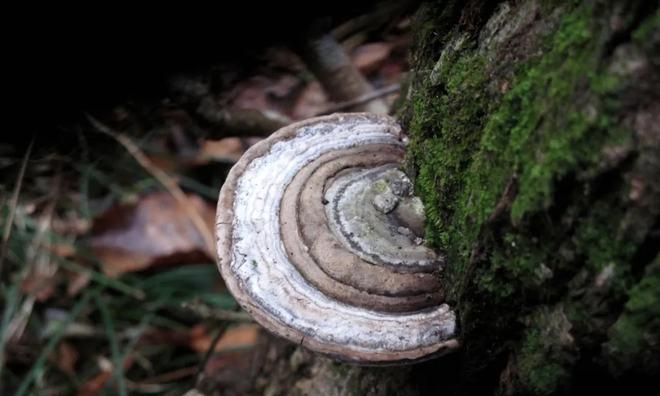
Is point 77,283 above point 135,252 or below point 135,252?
below

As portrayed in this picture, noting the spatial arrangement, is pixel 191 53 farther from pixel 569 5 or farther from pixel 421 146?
pixel 569 5

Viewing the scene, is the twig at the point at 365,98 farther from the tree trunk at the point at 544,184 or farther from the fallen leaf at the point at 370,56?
the tree trunk at the point at 544,184

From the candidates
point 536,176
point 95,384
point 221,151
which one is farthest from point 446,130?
point 95,384

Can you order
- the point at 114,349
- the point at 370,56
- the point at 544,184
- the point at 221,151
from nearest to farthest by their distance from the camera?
the point at 544,184, the point at 114,349, the point at 370,56, the point at 221,151

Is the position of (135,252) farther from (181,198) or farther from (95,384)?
(95,384)

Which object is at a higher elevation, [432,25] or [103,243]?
[432,25]

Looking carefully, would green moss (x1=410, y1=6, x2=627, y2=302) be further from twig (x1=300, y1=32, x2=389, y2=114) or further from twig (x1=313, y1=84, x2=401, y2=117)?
twig (x1=300, y1=32, x2=389, y2=114)

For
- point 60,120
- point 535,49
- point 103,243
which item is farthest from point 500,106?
point 103,243

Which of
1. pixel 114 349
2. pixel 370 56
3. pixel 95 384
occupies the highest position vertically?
pixel 370 56

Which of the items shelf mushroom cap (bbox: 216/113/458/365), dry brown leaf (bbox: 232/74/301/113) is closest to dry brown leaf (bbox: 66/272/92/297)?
dry brown leaf (bbox: 232/74/301/113)
